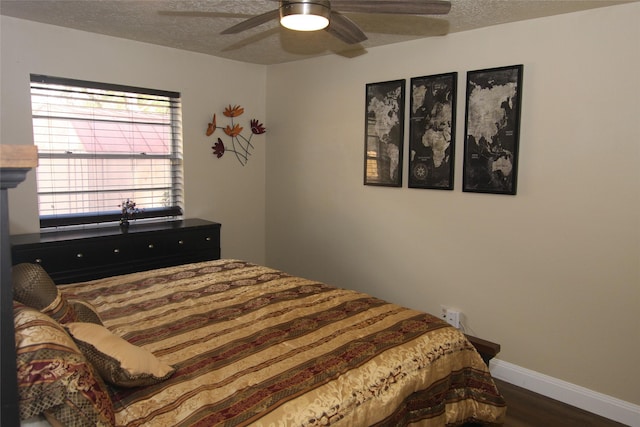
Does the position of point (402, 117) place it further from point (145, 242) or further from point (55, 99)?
point (55, 99)

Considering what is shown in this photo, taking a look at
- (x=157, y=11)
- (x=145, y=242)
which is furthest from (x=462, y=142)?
(x=145, y=242)

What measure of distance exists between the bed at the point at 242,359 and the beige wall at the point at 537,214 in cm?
104

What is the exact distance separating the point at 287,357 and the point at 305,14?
4.61ft

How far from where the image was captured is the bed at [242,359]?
1.37m

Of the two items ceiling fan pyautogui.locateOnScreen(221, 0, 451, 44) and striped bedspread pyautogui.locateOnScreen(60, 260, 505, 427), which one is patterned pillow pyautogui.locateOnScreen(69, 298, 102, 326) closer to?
striped bedspread pyautogui.locateOnScreen(60, 260, 505, 427)

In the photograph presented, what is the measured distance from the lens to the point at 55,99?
3432mm

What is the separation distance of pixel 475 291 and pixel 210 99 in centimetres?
295

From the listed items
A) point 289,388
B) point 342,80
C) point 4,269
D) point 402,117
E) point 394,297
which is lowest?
point 394,297

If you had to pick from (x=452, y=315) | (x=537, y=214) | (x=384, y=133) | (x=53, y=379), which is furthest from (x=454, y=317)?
(x=53, y=379)

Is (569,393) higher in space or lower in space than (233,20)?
lower

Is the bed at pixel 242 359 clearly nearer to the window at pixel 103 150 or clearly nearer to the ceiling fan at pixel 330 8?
the window at pixel 103 150

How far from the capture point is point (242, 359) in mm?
1780

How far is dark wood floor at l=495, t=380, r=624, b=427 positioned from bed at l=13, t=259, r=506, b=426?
66cm

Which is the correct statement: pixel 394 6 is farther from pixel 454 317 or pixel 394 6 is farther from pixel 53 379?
pixel 454 317
